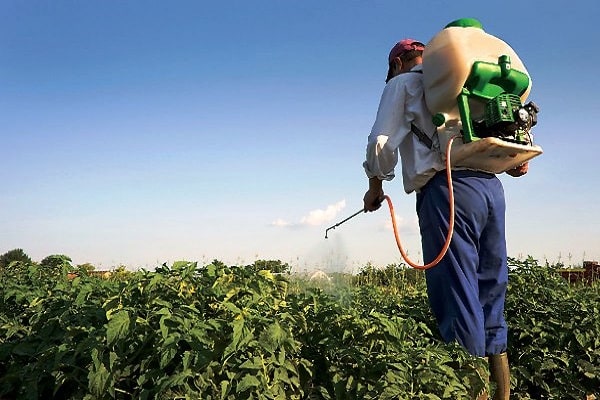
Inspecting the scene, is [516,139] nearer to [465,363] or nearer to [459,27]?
[459,27]

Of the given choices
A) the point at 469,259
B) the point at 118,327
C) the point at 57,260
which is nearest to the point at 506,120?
the point at 469,259

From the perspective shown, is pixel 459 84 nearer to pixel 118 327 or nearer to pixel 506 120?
pixel 506 120

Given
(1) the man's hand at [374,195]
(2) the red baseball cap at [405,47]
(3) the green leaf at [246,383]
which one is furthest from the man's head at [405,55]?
(3) the green leaf at [246,383]

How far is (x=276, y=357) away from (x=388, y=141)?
3.87ft

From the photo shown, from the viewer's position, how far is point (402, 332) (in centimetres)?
280

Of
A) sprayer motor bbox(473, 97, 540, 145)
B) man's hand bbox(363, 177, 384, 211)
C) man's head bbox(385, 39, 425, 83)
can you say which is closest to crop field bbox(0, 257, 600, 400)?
man's hand bbox(363, 177, 384, 211)

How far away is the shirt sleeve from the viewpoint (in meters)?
3.15

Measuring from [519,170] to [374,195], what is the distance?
87 centimetres

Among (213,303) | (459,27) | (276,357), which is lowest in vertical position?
(276,357)

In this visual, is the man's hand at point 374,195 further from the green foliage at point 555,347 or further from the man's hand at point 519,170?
the green foliage at point 555,347

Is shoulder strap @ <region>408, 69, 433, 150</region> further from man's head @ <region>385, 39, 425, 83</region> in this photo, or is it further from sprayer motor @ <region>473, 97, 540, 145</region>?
man's head @ <region>385, 39, 425, 83</region>

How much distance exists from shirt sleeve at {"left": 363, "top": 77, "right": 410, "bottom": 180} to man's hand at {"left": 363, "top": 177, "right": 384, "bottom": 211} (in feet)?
0.16

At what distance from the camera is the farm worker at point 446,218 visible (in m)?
3.10

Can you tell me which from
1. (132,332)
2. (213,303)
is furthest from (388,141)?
(132,332)
